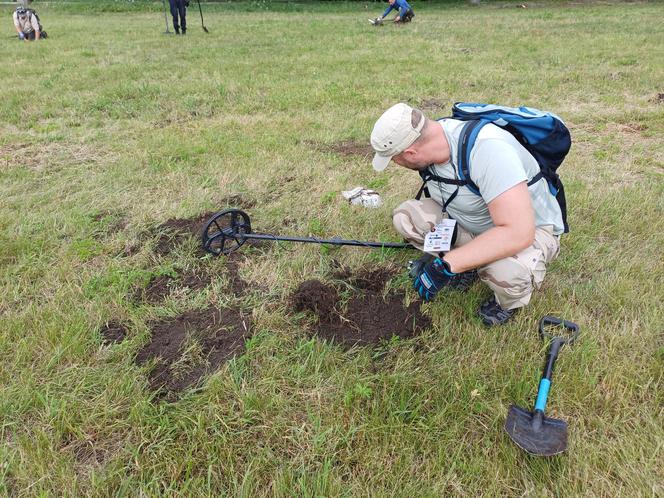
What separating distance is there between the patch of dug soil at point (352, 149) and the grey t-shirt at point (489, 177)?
99.6 inches

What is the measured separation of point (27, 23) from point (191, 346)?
16.0m

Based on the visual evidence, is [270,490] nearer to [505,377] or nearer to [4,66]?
[505,377]

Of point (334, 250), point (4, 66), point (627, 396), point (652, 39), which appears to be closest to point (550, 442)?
point (627, 396)

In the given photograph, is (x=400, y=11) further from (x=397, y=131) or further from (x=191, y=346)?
(x=191, y=346)

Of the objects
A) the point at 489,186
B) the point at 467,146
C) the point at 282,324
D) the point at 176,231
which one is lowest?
the point at 282,324

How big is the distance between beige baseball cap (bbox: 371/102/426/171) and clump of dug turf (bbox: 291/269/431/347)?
3.31ft

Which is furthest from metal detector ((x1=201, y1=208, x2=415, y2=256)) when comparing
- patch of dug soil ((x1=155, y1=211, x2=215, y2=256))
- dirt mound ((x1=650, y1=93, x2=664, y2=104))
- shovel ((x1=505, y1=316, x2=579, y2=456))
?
dirt mound ((x1=650, y1=93, x2=664, y2=104))

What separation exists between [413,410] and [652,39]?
44.2 feet

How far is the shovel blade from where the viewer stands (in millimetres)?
1942

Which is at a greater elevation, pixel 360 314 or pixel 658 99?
pixel 658 99

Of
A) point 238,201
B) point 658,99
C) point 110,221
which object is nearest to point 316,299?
point 238,201

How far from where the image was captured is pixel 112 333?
9.12ft

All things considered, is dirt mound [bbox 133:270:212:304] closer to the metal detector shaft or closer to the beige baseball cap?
the metal detector shaft

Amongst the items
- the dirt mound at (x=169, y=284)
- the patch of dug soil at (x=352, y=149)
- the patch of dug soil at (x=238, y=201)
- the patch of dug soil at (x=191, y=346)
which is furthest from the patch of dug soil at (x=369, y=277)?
the patch of dug soil at (x=352, y=149)
